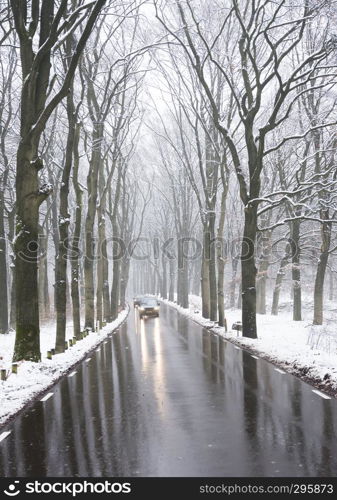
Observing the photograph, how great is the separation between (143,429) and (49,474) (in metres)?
2.29

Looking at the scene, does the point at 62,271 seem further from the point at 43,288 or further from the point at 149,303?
the point at 149,303

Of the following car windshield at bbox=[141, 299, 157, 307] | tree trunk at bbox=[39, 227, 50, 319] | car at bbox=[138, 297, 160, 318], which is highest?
tree trunk at bbox=[39, 227, 50, 319]

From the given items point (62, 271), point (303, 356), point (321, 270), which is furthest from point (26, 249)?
point (321, 270)

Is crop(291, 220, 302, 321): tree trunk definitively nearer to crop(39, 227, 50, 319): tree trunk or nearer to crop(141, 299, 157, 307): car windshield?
crop(141, 299, 157, 307): car windshield

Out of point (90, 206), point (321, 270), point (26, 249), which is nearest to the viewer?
point (26, 249)

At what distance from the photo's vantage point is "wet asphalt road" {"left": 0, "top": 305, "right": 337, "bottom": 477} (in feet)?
20.2

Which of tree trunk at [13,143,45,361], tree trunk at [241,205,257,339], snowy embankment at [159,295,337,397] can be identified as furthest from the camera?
tree trunk at [241,205,257,339]

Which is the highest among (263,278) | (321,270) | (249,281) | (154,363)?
(321,270)

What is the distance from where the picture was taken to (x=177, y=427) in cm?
805

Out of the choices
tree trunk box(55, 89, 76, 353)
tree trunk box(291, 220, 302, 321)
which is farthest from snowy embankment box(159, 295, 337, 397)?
tree trunk box(55, 89, 76, 353)

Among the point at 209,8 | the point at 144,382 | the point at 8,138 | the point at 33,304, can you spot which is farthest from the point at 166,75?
the point at 144,382

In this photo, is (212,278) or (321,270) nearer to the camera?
(321,270)

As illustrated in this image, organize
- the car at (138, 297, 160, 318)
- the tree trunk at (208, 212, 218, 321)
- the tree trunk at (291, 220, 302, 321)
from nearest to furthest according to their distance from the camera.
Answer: the tree trunk at (208, 212, 218, 321) < the tree trunk at (291, 220, 302, 321) < the car at (138, 297, 160, 318)

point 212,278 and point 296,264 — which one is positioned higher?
point 296,264
